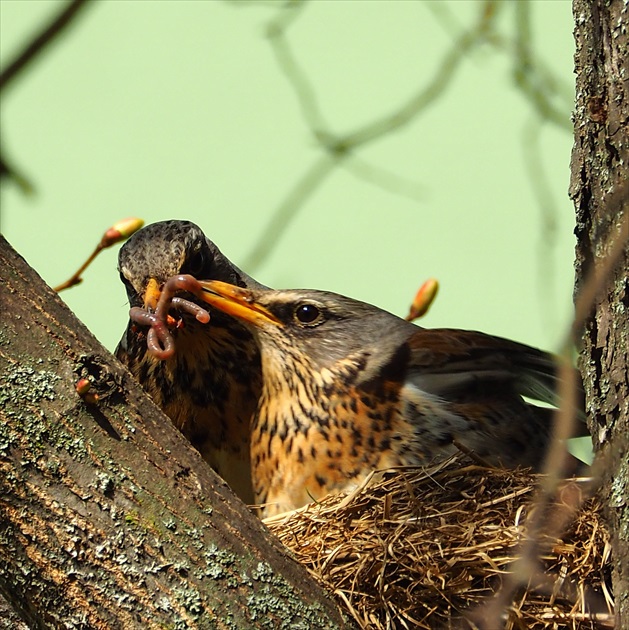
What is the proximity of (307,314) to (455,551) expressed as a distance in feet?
4.04

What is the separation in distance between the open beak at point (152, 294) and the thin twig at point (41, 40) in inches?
77.2

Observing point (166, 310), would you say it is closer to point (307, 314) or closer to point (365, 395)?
point (307, 314)

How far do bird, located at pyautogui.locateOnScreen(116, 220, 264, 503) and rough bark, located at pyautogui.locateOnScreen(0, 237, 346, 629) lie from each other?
1456 millimetres

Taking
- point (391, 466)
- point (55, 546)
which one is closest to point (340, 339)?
point (391, 466)

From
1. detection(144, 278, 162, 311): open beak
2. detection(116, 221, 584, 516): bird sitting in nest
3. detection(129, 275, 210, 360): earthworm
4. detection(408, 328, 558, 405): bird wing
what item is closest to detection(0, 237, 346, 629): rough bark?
detection(129, 275, 210, 360): earthworm

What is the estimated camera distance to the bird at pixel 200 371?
12.2 feet

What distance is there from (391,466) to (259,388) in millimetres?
685

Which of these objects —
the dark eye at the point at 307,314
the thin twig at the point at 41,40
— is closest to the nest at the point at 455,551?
the dark eye at the point at 307,314

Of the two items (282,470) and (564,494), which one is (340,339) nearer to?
(282,470)

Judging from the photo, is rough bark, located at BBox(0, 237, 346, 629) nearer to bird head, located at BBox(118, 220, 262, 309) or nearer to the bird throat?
the bird throat

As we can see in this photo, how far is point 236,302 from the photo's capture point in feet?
12.0

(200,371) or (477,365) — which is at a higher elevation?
(477,365)

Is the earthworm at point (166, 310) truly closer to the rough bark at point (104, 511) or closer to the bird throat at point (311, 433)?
the bird throat at point (311, 433)

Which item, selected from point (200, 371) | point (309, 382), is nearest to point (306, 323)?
point (309, 382)
